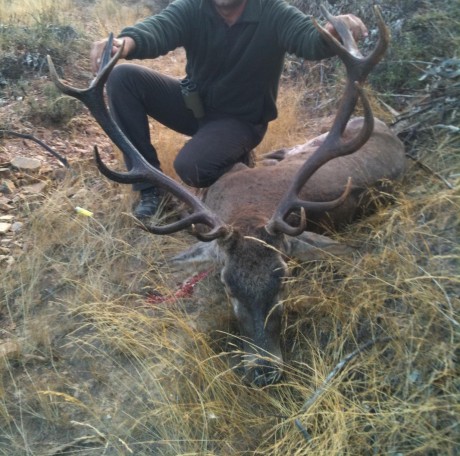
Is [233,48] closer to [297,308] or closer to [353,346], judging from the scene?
[297,308]

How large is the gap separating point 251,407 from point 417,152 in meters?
2.49

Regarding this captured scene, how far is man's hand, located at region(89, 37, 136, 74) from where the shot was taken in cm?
360

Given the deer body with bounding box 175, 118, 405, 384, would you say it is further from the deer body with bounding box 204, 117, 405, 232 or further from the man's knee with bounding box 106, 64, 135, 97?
the man's knee with bounding box 106, 64, 135, 97

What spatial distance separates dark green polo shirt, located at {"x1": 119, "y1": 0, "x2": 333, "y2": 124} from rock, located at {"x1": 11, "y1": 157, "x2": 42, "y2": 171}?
1714 mm

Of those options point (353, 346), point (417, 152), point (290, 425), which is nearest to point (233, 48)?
point (417, 152)

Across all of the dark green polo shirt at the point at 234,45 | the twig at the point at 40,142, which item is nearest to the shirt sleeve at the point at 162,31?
the dark green polo shirt at the point at 234,45

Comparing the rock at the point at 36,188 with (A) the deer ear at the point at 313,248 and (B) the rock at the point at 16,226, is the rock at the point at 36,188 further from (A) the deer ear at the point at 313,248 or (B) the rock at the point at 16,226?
(A) the deer ear at the point at 313,248

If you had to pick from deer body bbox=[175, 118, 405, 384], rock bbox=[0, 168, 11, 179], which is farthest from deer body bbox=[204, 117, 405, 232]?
rock bbox=[0, 168, 11, 179]

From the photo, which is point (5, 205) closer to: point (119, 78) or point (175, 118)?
point (119, 78)

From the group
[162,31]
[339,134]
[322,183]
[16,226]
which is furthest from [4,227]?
[339,134]

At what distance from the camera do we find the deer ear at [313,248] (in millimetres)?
3316

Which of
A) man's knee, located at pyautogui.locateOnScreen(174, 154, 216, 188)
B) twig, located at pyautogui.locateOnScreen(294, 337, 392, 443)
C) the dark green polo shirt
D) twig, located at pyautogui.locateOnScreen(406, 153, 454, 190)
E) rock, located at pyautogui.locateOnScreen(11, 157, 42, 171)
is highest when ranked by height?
the dark green polo shirt

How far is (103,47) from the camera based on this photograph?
359 cm

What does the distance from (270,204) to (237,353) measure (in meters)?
1.02
